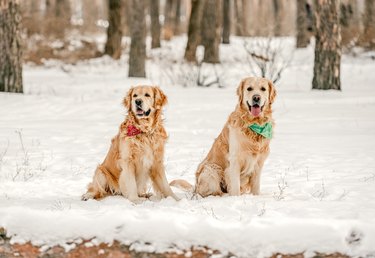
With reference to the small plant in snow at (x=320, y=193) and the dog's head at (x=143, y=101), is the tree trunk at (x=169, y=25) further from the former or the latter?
the small plant in snow at (x=320, y=193)

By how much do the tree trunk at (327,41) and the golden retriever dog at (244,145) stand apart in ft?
20.4

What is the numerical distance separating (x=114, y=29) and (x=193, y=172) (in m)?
13.8

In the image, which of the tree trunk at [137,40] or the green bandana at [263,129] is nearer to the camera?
the green bandana at [263,129]

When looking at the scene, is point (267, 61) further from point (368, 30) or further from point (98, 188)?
point (98, 188)

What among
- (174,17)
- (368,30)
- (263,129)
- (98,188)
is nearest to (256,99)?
(263,129)

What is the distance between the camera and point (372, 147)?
7.45 metres

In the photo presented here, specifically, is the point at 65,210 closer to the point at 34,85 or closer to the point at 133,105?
the point at 133,105

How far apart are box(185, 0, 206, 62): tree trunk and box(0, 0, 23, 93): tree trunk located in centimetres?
833

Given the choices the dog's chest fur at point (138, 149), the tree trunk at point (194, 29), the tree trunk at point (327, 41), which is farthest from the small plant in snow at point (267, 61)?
the dog's chest fur at point (138, 149)

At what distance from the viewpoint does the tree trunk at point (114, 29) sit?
63.6 feet

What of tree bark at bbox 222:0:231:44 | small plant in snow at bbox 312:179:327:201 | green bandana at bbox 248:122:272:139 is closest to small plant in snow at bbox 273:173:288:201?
small plant in snow at bbox 312:179:327:201

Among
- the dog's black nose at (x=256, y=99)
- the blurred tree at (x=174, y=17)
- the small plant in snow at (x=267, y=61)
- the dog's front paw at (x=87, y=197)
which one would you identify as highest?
the blurred tree at (x=174, y=17)

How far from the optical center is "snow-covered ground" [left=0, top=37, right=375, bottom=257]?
4.01 m

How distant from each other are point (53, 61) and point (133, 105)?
15327mm
